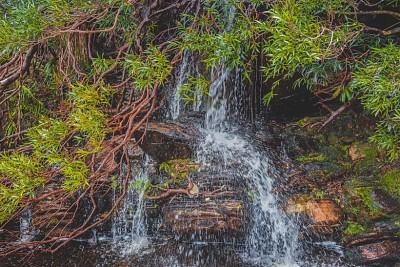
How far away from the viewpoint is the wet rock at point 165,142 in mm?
3807

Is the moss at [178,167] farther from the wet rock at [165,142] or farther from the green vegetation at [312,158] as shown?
the green vegetation at [312,158]

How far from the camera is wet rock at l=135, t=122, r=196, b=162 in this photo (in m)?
3.81

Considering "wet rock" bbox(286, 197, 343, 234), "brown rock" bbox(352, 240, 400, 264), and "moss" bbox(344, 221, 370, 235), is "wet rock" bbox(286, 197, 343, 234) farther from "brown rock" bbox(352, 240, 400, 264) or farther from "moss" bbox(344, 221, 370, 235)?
"brown rock" bbox(352, 240, 400, 264)

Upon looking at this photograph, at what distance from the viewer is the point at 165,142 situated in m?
3.82

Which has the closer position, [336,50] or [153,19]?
[336,50]

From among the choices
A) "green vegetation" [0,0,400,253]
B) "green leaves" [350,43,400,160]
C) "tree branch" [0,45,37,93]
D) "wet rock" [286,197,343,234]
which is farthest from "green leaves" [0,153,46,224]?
"green leaves" [350,43,400,160]

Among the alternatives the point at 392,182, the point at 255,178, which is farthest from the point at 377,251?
the point at 255,178

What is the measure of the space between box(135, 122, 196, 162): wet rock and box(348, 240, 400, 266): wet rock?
2.16 m

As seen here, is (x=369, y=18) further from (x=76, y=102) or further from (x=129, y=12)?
(x=76, y=102)

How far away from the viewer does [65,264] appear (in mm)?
3178

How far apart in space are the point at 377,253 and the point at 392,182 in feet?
2.55

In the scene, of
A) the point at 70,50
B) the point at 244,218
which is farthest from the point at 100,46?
the point at 244,218

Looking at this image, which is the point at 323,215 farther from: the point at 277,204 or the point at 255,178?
the point at 255,178

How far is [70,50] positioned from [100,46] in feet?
3.10
